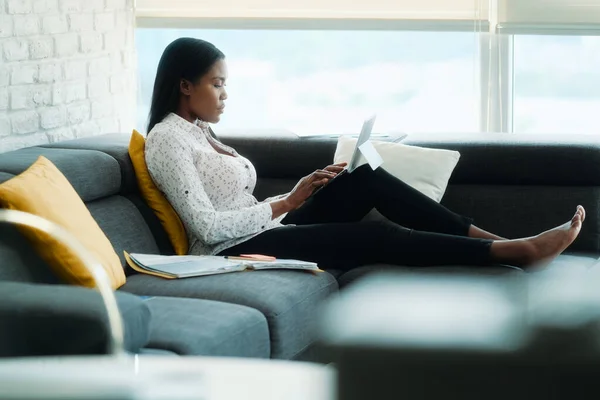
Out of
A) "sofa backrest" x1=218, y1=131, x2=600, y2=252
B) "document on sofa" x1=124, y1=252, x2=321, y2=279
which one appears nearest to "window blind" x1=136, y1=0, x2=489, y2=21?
"sofa backrest" x1=218, y1=131, x2=600, y2=252

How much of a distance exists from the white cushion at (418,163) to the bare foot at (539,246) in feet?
1.68

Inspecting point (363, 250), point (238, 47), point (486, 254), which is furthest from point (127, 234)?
point (238, 47)

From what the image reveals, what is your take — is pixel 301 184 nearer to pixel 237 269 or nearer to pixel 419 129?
pixel 237 269

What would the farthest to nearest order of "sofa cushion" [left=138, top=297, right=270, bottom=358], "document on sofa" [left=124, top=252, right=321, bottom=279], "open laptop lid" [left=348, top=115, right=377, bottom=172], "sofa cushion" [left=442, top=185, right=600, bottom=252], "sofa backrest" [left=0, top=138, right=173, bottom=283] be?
"sofa cushion" [left=442, top=185, right=600, bottom=252] → "open laptop lid" [left=348, top=115, right=377, bottom=172] → "sofa backrest" [left=0, top=138, right=173, bottom=283] → "document on sofa" [left=124, top=252, right=321, bottom=279] → "sofa cushion" [left=138, top=297, right=270, bottom=358]

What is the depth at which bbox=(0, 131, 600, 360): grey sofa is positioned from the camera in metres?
2.06

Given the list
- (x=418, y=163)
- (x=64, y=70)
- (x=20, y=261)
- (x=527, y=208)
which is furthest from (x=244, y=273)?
(x=64, y=70)

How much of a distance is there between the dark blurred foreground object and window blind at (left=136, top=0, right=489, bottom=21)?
3.90 meters

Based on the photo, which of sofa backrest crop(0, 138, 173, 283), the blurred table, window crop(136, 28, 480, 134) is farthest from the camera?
window crop(136, 28, 480, 134)

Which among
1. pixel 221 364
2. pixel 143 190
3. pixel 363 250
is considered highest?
pixel 221 364

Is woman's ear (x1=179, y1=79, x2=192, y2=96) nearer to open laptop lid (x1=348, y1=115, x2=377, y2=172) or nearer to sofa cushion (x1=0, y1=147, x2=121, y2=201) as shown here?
sofa cushion (x1=0, y1=147, x2=121, y2=201)

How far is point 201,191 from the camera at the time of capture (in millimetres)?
3201

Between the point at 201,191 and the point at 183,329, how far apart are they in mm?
894

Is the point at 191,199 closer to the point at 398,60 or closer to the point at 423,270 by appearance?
the point at 423,270

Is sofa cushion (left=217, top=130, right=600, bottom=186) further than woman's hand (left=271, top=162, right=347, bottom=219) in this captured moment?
Yes
